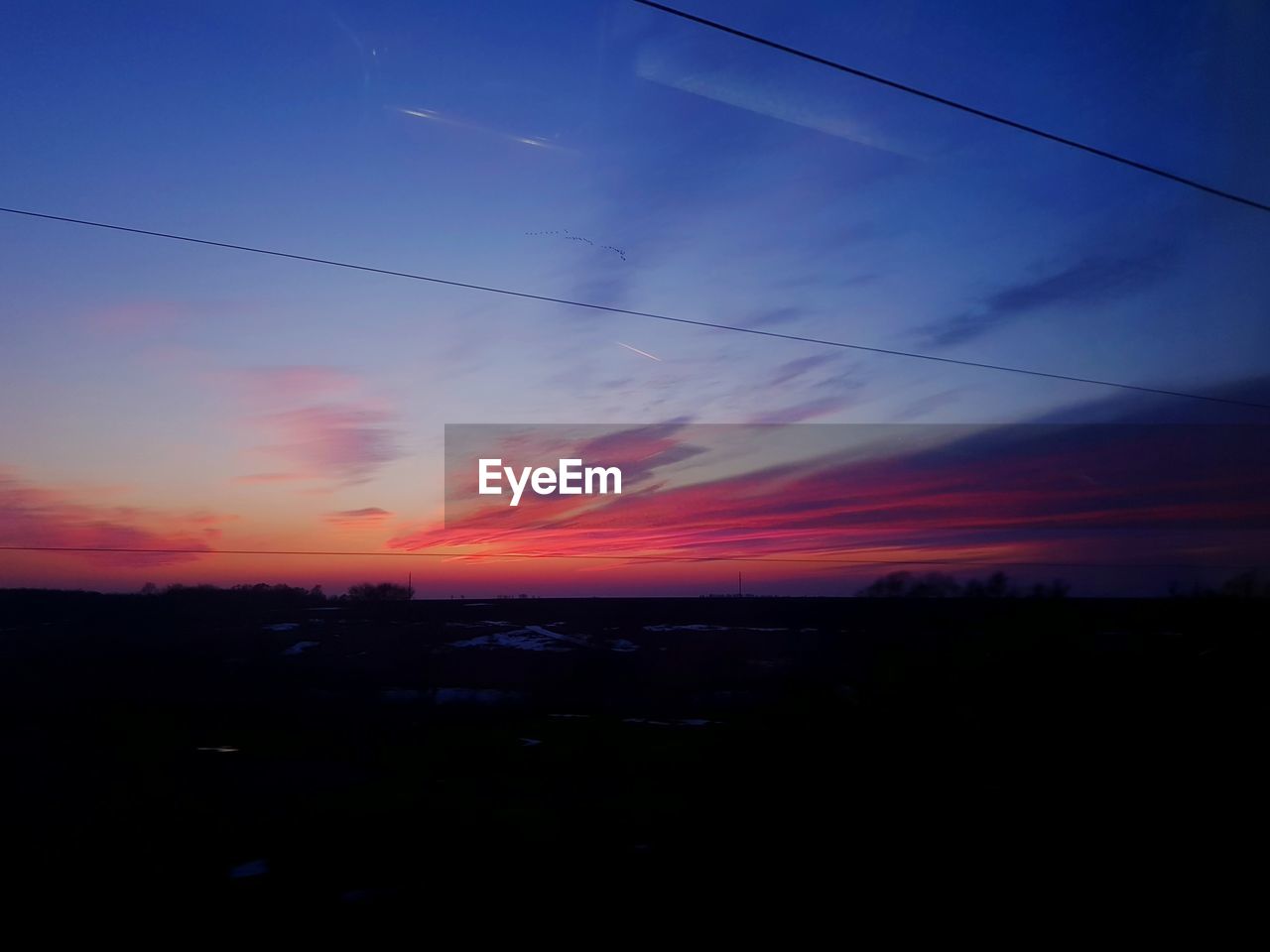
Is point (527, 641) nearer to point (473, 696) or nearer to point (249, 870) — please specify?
point (473, 696)

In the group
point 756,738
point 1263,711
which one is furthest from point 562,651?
point 1263,711

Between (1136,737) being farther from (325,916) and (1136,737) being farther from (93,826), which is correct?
(93,826)

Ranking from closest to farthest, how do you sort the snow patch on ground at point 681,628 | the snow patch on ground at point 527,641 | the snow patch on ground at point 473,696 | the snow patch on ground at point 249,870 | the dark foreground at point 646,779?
1. the dark foreground at point 646,779
2. the snow patch on ground at point 249,870
3. the snow patch on ground at point 473,696
4. the snow patch on ground at point 527,641
5. the snow patch on ground at point 681,628

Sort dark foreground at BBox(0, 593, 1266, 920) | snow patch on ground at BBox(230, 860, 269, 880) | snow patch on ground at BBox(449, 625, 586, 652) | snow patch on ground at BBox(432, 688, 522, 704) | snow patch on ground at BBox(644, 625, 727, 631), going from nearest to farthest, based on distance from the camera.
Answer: dark foreground at BBox(0, 593, 1266, 920) → snow patch on ground at BBox(230, 860, 269, 880) → snow patch on ground at BBox(432, 688, 522, 704) → snow patch on ground at BBox(449, 625, 586, 652) → snow patch on ground at BBox(644, 625, 727, 631)

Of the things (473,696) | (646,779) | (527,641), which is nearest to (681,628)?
(527,641)

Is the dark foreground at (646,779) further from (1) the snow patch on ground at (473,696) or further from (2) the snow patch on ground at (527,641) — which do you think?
(2) the snow patch on ground at (527,641)

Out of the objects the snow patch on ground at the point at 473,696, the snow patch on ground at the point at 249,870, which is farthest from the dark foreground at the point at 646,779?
the snow patch on ground at the point at 473,696

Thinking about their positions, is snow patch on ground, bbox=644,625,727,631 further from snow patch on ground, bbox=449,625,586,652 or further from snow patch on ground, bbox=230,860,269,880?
snow patch on ground, bbox=230,860,269,880

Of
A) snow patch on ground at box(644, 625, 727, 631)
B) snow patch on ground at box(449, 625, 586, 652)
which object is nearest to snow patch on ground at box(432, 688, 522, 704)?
snow patch on ground at box(449, 625, 586, 652)

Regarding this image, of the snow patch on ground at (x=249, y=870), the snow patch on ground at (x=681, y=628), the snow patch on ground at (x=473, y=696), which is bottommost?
the snow patch on ground at (x=473, y=696)
